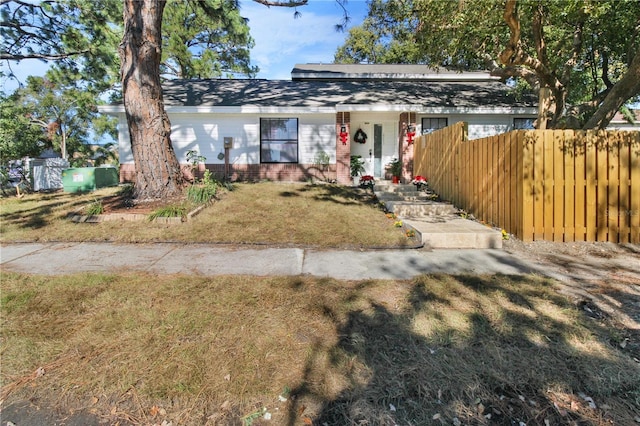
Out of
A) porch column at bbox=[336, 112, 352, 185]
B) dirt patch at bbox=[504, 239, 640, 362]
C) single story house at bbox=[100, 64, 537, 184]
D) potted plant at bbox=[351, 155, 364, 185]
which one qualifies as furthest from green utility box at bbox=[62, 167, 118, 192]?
dirt patch at bbox=[504, 239, 640, 362]

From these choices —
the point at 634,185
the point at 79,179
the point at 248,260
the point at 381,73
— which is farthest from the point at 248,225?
the point at 381,73

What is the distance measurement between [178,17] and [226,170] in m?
14.0

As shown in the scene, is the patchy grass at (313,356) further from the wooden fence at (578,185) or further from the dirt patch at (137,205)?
the dirt patch at (137,205)

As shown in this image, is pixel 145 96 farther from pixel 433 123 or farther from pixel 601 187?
pixel 433 123

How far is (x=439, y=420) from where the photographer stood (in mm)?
2207

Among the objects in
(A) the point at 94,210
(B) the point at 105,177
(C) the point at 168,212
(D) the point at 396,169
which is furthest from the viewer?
(B) the point at 105,177

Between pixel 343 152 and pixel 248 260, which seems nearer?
pixel 248 260

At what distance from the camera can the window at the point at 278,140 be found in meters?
13.9

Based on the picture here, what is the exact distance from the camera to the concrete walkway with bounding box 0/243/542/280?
184 inches

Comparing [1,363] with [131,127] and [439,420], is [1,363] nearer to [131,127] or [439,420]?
[439,420]

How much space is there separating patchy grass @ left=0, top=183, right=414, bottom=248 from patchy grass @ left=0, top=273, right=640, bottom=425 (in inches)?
92.7

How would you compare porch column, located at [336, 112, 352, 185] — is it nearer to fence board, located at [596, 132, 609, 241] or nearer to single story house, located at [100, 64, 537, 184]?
single story house, located at [100, 64, 537, 184]

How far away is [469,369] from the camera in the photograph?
262 cm

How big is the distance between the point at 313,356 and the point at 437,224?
4871 mm
